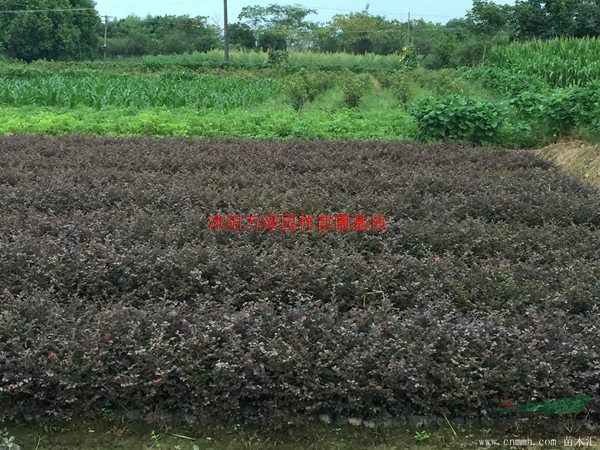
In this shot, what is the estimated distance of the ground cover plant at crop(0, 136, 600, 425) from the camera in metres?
3.25

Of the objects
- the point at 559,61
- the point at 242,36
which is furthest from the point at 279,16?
the point at 559,61

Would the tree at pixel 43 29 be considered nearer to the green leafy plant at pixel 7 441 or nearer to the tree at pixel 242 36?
the tree at pixel 242 36

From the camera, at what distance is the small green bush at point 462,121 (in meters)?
10.7

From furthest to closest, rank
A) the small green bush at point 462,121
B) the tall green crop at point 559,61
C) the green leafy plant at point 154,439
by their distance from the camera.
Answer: the tall green crop at point 559,61 → the small green bush at point 462,121 → the green leafy plant at point 154,439

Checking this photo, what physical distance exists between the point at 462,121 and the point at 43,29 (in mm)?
52642

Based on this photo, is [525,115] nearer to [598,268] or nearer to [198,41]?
[598,268]

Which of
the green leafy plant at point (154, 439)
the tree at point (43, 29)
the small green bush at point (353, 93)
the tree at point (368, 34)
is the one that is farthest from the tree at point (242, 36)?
the green leafy plant at point (154, 439)

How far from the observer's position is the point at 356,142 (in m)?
9.79

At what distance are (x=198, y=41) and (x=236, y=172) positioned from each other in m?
56.0

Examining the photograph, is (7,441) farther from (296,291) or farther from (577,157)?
(577,157)

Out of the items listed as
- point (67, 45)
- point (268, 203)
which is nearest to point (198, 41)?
point (67, 45)

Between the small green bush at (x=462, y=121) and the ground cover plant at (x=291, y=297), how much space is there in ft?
12.2

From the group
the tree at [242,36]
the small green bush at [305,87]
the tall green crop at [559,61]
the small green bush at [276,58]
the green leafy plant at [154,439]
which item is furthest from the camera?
the tree at [242,36]

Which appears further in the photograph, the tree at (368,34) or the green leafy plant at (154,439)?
the tree at (368,34)
